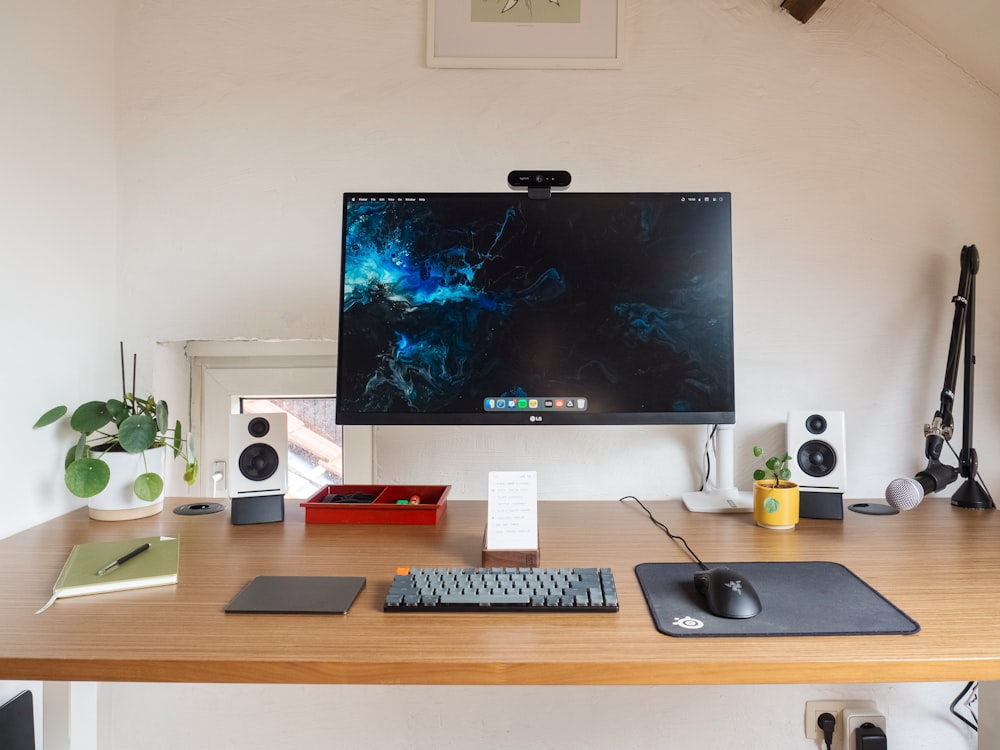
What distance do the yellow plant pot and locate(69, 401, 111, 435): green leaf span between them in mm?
1215

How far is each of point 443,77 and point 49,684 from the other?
1.40 meters

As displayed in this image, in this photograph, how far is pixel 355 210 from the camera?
1168 mm

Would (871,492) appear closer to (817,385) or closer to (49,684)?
(817,385)

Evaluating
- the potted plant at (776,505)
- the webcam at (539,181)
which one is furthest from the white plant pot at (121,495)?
the potted plant at (776,505)

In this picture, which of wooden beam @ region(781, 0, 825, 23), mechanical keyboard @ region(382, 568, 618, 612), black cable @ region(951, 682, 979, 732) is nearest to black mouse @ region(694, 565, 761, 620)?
mechanical keyboard @ region(382, 568, 618, 612)

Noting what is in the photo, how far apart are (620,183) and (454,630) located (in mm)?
1040

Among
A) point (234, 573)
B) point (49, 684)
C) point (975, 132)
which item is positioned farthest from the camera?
point (975, 132)

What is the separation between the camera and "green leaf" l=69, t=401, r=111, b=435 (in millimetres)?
1214

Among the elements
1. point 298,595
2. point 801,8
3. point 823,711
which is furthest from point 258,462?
point 801,8

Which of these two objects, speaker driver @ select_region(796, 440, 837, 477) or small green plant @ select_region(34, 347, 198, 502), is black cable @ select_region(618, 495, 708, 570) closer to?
speaker driver @ select_region(796, 440, 837, 477)

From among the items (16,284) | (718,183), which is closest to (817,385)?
(718,183)

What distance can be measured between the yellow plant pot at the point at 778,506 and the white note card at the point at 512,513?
46 centimetres

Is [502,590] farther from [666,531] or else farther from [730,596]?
[666,531]

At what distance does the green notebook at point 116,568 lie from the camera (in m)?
0.85
